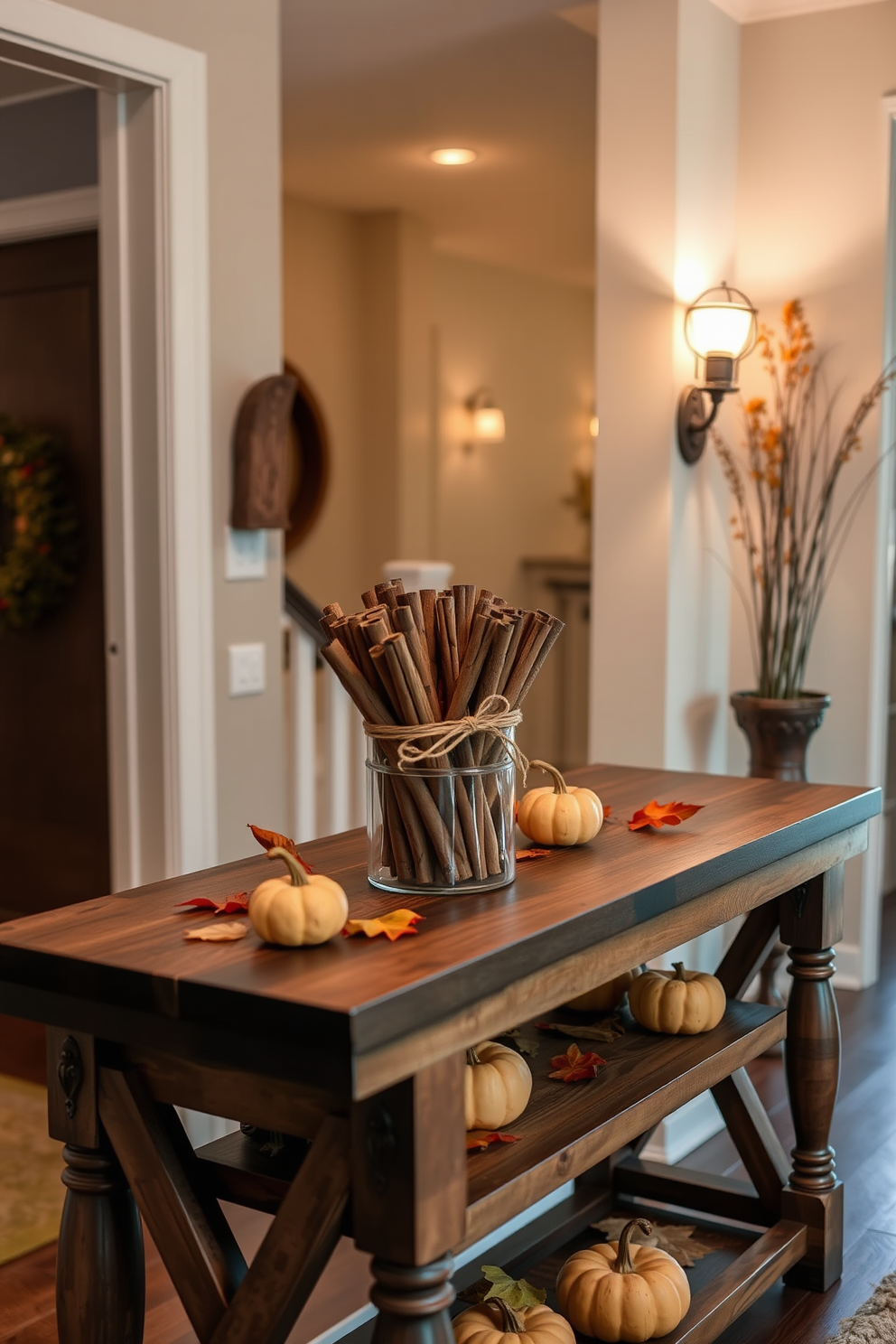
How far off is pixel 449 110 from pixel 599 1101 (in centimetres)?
413

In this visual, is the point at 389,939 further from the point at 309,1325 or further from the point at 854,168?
the point at 854,168

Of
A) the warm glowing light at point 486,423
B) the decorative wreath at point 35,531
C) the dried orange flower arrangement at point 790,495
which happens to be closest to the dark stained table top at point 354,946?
the dried orange flower arrangement at point 790,495

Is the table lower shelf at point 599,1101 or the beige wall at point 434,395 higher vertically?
the beige wall at point 434,395

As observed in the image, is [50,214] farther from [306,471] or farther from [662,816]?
[306,471]

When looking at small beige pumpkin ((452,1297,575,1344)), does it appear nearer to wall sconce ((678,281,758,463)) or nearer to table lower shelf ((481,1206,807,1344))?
table lower shelf ((481,1206,807,1344))

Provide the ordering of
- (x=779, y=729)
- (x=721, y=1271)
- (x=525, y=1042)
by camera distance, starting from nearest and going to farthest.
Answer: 1. (x=525, y=1042)
2. (x=721, y=1271)
3. (x=779, y=729)

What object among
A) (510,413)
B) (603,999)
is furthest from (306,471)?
(603,999)

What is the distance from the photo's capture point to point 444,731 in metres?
1.66

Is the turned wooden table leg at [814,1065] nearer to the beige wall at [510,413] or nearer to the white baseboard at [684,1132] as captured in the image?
the white baseboard at [684,1132]

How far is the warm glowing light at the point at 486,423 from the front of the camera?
7.66m

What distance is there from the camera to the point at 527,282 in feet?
27.3

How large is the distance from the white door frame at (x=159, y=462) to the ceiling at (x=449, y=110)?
139 cm

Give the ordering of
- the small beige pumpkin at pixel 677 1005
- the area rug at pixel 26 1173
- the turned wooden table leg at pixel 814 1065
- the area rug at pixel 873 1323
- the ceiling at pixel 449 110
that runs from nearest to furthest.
→ the small beige pumpkin at pixel 677 1005 → the area rug at pixel 873 1323 → the turned wooden table leg at pixel 814 1065 → the area rug at pixel 26 1173 → the ceiling at pixel 449 110

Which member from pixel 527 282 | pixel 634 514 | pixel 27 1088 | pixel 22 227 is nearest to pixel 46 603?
pixel 22 227
